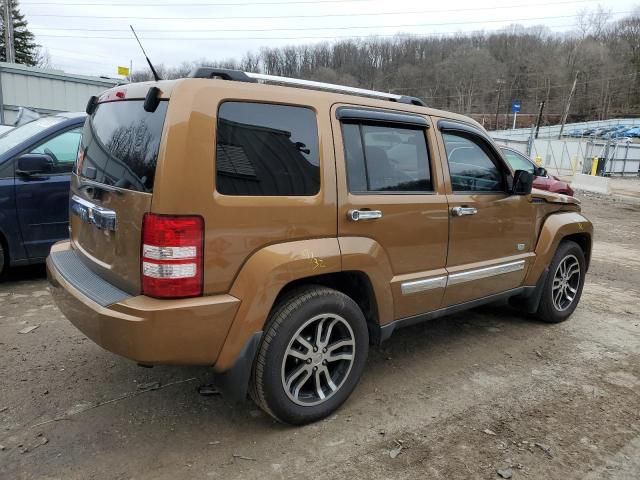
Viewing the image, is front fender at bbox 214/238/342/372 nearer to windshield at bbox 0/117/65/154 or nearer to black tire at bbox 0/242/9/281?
black tire at bbox 0/242/9/281

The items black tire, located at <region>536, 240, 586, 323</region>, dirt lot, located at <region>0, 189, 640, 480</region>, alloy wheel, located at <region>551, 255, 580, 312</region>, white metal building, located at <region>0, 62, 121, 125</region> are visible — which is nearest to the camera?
dirt lot, located at <region>0, 189, 640, 480</region>

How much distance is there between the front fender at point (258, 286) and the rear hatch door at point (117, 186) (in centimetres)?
51

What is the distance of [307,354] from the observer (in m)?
2.87

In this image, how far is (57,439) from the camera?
271 centimetres

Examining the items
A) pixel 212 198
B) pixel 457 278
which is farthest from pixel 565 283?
pixel 212 198

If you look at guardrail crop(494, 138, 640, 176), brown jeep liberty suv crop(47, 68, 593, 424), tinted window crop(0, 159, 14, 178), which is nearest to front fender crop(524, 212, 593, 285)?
brown jeep liberty suv crop(47, 68, 593, 424)

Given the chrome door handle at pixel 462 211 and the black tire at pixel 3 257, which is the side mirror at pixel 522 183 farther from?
the black tire at pixel 3 257

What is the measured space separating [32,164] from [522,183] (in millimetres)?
4478

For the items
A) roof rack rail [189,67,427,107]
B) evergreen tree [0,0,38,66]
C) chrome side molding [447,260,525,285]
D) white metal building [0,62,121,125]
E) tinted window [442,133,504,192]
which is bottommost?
chrome side molding [447,260,525,285]

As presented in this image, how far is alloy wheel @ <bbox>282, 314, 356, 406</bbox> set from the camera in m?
2.83

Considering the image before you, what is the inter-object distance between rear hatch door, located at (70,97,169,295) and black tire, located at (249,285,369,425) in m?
0.77

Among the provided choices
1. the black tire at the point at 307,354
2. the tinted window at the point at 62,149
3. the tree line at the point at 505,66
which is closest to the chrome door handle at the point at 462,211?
the black tire at the point at 307,354

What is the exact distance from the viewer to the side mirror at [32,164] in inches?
187

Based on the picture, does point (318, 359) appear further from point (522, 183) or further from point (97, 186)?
point (522, 183)
